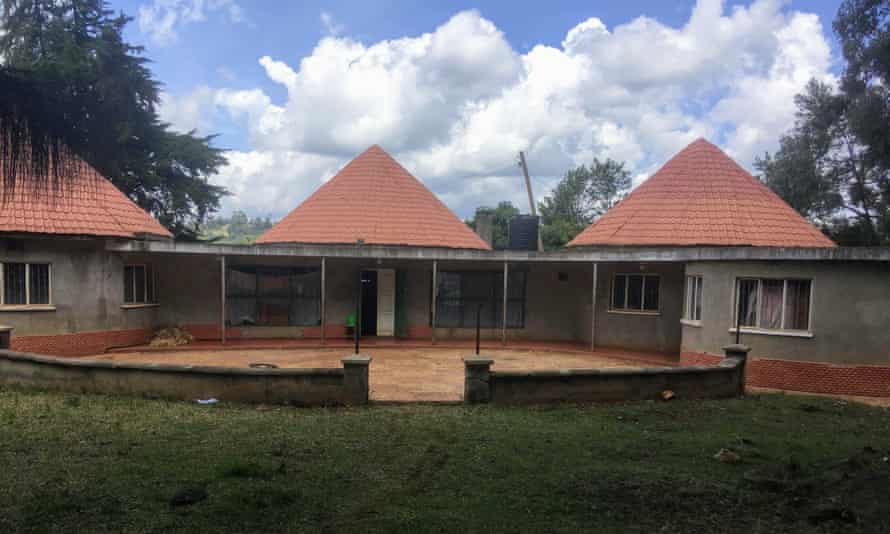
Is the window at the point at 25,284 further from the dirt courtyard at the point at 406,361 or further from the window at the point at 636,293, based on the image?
the window at the point at 636,293

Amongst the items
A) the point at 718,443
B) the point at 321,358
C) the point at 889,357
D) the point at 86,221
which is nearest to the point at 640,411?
the point at 718,443

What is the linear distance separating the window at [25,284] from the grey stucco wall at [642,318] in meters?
12.9

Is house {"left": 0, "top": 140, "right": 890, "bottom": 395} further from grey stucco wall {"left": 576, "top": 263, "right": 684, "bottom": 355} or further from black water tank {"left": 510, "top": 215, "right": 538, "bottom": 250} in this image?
black water tank {"left": 510, "top": 215, "right": 538, "bottom": 250}

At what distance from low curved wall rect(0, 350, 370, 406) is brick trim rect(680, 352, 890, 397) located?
7.63 meters

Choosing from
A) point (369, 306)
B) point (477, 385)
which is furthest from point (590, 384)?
point (369, 306)

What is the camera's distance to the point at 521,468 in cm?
553

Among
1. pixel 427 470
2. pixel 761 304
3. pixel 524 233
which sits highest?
pixel 524 233

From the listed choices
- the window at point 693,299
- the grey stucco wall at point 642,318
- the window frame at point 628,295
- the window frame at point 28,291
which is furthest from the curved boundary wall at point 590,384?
the window frame at point 28,291

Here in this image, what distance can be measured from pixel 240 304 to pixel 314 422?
8851 millimetres

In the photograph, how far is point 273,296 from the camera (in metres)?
15.3

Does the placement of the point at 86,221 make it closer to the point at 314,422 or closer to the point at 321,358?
the point at 321,358

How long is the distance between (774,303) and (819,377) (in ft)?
4.88

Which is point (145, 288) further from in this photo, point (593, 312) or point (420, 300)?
point (593, 312)

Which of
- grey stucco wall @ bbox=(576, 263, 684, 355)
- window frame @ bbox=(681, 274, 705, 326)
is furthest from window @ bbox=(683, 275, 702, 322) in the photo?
grey stucco wall @ bbox=(576, 263, 684, 355)
